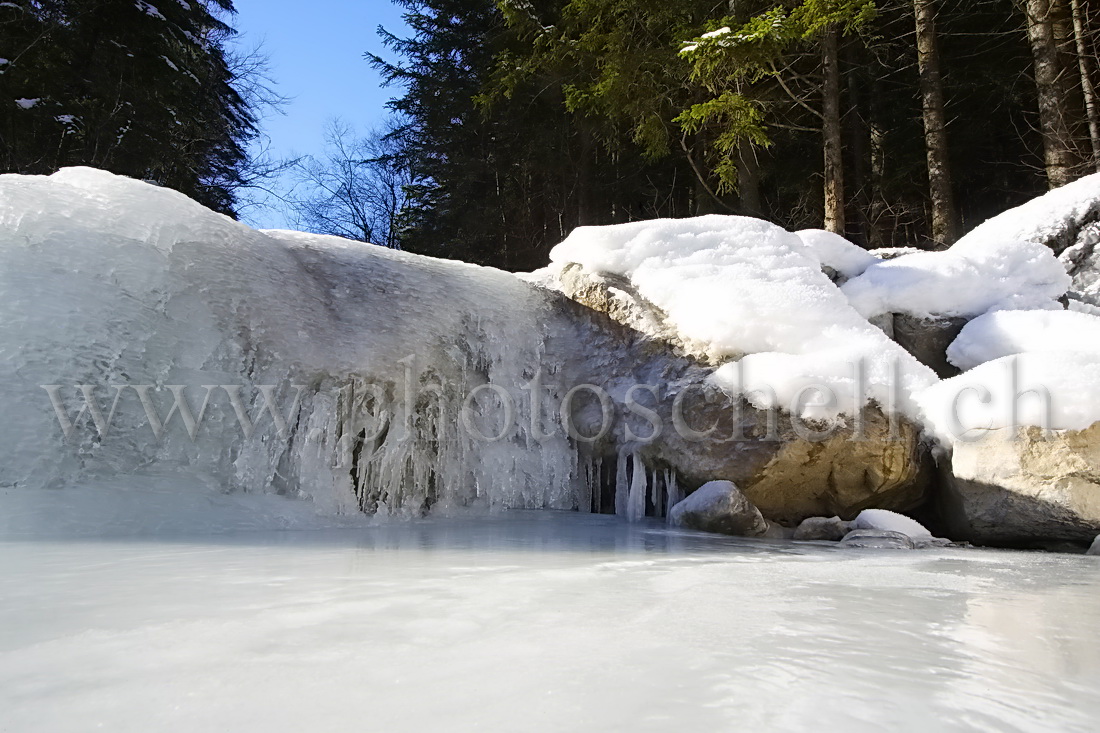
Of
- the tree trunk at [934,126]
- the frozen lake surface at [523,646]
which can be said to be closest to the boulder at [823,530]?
the frozen lake surface at [523,646]

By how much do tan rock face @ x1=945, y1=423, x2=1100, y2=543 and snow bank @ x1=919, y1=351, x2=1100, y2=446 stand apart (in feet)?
0.21

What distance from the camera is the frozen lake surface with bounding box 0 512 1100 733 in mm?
995

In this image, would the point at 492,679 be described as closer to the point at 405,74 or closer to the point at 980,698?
the point at 980,698

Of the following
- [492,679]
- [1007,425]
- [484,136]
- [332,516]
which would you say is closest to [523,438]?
[332,516]

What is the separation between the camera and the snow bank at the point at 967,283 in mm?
5656

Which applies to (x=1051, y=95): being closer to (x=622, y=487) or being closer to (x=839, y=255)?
(x=839, y=255)

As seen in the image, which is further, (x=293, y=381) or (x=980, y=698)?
(x=293, y=381)

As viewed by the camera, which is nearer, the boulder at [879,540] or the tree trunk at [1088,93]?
the boulder at [879,540]

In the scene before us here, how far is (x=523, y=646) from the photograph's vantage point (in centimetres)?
133

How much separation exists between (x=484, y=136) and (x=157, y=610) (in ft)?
44.8

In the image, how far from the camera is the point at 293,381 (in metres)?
4.21

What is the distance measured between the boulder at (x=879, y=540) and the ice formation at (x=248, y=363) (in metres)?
1.86

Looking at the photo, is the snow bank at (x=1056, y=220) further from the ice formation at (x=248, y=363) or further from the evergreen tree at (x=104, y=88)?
the evergreen tree at (x=104, y=88)

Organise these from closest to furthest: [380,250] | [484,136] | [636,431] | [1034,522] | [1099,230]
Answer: [1034,522] → [636,431] → [380,250] → [1099,230] → [484,136]
